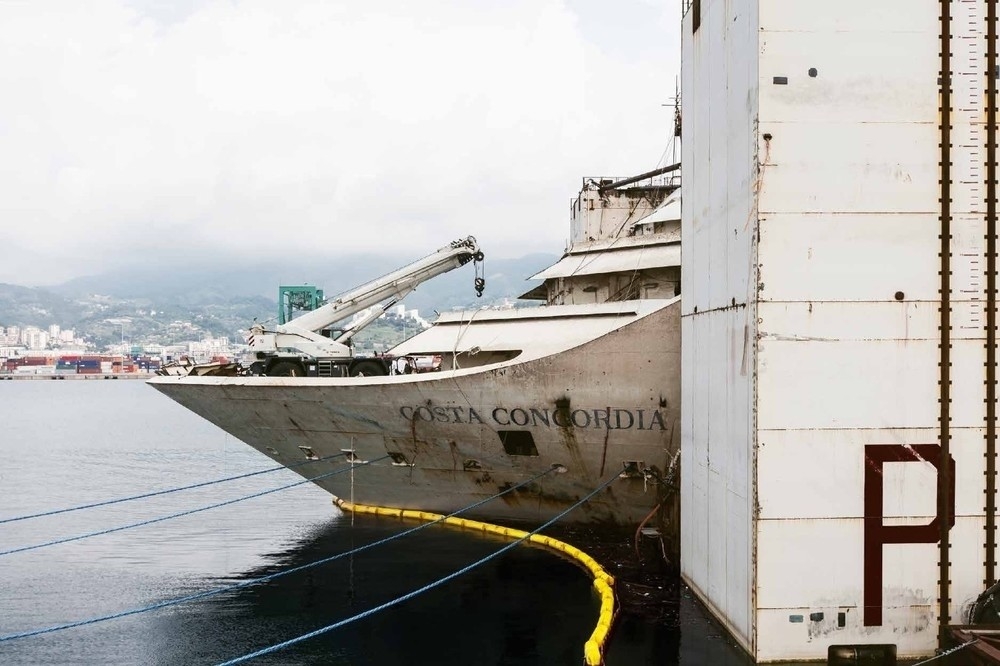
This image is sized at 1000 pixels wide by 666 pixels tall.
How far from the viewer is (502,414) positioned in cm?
2117

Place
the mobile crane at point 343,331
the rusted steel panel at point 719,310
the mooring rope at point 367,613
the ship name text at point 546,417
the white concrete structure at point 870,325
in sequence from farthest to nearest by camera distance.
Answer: the mobile crane at point 343,331 → the ship name text at point 546,417 → the mooring rope at point 367,613 → the rusted steel panel at point 719,310 → the white concrete structure at point 870,325

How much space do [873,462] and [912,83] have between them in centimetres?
468

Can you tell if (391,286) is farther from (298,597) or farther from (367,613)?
(367,613)

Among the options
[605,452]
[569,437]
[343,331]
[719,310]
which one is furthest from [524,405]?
[343,331]

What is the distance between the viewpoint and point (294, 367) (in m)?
26.5

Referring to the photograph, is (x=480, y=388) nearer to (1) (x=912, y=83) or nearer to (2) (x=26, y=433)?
(1) (x=912, y=83)

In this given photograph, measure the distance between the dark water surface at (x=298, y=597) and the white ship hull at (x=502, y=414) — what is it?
5.13 ft

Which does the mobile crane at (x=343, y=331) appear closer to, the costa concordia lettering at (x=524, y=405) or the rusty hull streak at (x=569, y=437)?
the costa concordia lettering at (x=524, y=405)

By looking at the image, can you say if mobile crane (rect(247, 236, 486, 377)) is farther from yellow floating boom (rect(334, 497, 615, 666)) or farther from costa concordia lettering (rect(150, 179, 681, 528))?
yellow floating boom (rect(334, 497, 615, 666))

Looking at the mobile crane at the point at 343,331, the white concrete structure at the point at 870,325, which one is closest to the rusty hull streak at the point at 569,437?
the mobile crane at the point at 343,331

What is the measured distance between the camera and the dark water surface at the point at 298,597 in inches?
621

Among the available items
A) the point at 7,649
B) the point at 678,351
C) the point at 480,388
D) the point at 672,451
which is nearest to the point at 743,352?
the point at 678,351

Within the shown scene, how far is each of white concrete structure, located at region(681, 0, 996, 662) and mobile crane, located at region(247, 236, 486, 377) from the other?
16805 millimetres

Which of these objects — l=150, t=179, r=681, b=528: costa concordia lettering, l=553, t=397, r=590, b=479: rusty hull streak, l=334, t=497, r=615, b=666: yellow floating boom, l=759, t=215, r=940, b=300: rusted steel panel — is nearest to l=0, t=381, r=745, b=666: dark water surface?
l=334, t=497, r=615, b=666: yellow floating boom
